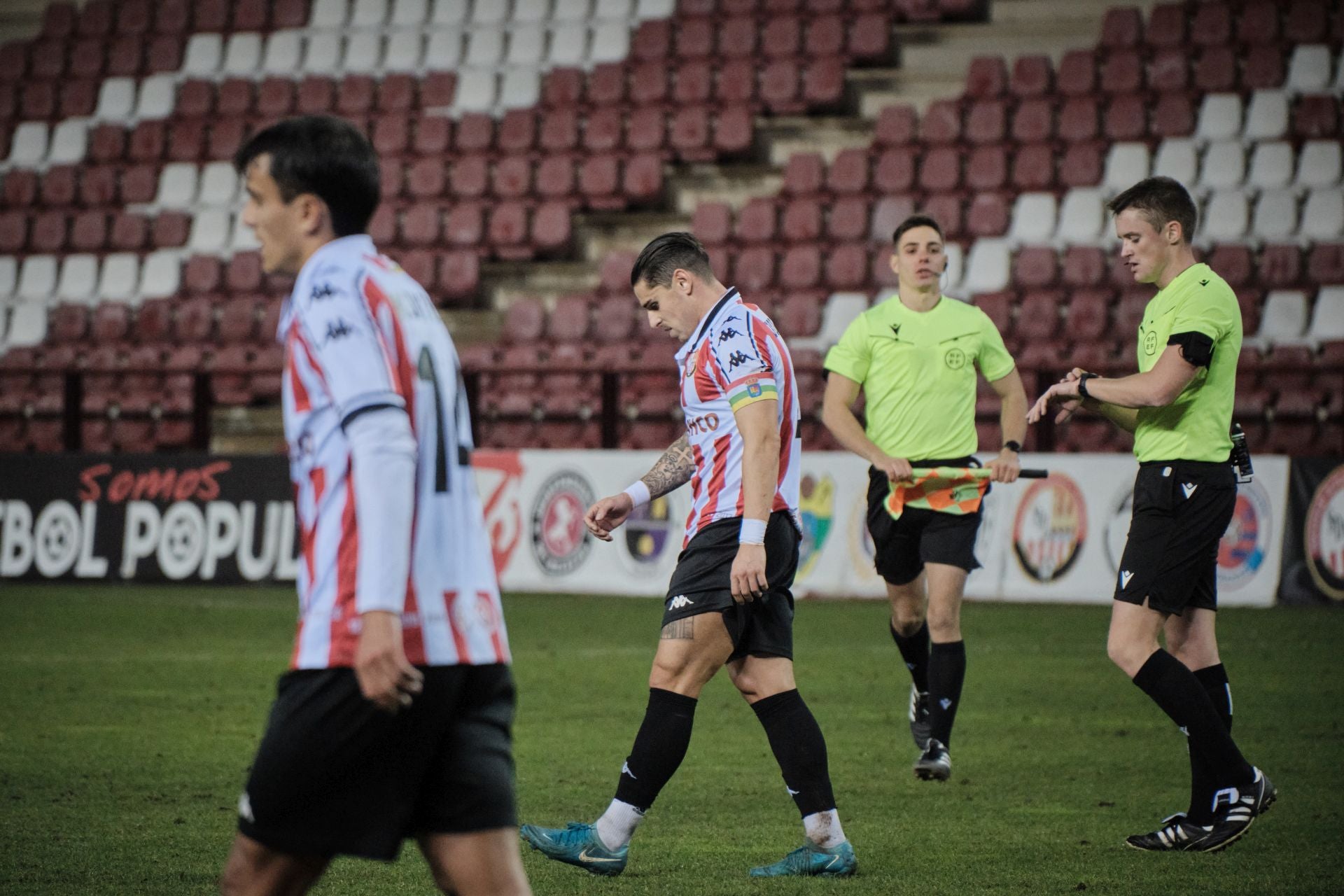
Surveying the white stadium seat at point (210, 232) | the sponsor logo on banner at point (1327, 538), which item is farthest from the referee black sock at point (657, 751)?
the white stadium seat at point (210, 232)

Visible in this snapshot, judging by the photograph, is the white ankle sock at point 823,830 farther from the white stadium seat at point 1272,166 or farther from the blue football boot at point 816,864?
the white stadium seat at point 1272,166

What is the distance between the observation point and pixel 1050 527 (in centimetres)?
1411

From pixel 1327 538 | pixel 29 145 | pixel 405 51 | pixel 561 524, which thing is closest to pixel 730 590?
pixel 1327 538

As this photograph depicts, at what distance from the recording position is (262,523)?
1611 centimetres

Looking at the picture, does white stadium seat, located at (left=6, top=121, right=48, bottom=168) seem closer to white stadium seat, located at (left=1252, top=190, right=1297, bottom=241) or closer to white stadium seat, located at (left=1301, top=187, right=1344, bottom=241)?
white stadium seat, located at (left=1252, top=190, right=1297, bottom=241)

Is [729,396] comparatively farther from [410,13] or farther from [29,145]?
[29,145]

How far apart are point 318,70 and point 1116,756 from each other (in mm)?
19607

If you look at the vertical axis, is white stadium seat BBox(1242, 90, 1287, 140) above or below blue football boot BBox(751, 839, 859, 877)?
above

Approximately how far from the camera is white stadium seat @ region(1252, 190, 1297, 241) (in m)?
17.7

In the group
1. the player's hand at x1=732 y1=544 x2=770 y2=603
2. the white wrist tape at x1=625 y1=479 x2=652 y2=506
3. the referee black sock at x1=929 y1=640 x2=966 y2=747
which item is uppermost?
the white wrist tape at x1=625 y1=479 x2=652 y2=506

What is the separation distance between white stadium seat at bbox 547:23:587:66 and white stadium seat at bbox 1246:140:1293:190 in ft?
30.0

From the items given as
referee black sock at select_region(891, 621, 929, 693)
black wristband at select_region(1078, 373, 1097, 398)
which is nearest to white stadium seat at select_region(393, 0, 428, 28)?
referee black sock at select_region(891, 621, 929, 693)

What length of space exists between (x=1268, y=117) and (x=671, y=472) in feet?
48.2

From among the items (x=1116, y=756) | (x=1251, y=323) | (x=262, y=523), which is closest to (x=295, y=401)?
(x=1116, y=756)
